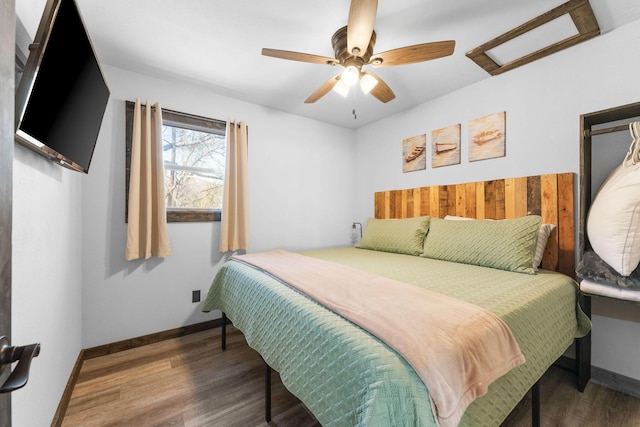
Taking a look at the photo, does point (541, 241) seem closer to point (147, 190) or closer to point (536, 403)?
point (536, 403)

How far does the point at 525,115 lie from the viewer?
Result: 219 cm

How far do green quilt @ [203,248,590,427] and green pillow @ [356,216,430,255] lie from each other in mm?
546

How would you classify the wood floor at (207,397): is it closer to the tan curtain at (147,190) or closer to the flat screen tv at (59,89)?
the tan curtain at (147,190)

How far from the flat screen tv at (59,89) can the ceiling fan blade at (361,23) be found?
1187 mm

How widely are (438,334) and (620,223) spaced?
1.32m

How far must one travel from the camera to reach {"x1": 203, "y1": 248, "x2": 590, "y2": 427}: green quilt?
0.77m

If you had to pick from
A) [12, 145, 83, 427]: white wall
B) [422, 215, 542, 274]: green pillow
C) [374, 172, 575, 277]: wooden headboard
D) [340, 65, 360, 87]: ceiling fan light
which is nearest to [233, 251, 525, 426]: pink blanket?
[422, 215, 542, 274]: green pillow

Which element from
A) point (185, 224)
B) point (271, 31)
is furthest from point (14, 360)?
point (185, 224)

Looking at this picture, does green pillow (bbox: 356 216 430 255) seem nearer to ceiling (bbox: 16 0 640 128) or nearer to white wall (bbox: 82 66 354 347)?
white wall (bbox: 82 66 354 347)

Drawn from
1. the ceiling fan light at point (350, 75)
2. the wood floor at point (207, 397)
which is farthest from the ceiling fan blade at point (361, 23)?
the wood floor at point (207, 397)

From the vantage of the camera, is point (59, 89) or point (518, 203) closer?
point (59, 89)

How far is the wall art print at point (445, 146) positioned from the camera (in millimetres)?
2655

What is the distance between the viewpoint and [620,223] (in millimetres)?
1373

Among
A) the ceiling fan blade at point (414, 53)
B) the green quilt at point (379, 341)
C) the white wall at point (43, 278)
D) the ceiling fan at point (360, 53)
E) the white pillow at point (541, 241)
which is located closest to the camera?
the green quilt at point (379, 341)
